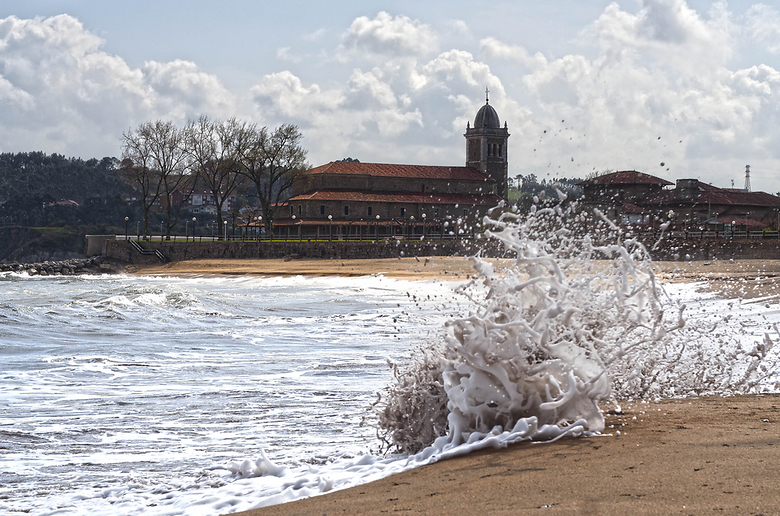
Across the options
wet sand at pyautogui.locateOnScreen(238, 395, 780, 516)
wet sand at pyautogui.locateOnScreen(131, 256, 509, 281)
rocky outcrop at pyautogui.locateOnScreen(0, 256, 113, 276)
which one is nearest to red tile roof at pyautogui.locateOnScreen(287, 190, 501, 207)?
wet sand at pyautogui.locateOnScreen(131, 256, 509, 281)

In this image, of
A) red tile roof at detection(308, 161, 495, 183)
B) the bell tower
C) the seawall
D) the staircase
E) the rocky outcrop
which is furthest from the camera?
the bell tower

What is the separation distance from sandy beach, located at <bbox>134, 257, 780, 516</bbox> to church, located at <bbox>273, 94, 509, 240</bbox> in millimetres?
64430

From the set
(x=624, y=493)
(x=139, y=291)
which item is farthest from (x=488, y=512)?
(x=139, y=291)

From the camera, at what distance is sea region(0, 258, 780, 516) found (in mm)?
5629

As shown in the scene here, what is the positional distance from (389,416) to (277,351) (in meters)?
8.37

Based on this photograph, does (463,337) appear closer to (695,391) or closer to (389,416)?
(389,416)

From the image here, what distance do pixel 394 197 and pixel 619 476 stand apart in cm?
7616

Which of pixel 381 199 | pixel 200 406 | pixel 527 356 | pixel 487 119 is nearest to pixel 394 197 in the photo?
pixel 381 199

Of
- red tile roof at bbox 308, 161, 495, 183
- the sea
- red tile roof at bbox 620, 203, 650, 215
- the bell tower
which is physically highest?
the bell tower

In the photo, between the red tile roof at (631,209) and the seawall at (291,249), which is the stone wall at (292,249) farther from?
the red tile roof at (631,209)

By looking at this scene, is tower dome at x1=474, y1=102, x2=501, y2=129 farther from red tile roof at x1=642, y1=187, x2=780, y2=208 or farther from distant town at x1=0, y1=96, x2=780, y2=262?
red tile roof at x1=642, y1=187, x2=780, y2=208

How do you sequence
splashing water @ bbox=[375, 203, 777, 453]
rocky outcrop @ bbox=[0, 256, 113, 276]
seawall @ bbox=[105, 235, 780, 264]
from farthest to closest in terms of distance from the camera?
seawall @ bbox=[105, 235, 780, 264], rocky outcrop @ bbox=[0, 256, 113, 276], splashing water @ bbox=[375, 203, 777, 453]

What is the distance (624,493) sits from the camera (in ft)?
13.0

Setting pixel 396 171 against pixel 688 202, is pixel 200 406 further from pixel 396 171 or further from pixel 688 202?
pixel 688 202
